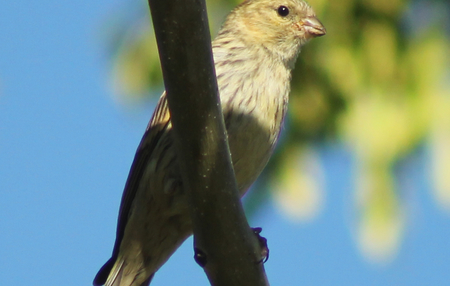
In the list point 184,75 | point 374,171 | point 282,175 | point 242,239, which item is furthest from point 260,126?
point 184,75

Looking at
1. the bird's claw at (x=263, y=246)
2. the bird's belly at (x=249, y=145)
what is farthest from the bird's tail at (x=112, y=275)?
the bird's claw at (x=263, y=246)

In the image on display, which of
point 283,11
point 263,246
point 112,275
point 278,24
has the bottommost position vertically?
point 263,246

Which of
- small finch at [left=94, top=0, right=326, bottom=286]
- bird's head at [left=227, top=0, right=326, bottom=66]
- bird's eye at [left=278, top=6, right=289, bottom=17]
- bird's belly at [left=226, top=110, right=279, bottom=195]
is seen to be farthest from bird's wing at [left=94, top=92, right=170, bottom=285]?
bird's eye at [left=278, top=6, right=289, bottom=17]

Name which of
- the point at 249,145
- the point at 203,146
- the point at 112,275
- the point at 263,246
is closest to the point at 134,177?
the point at 112,275

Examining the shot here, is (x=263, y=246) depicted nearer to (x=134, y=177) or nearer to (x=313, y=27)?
(x=134, y=177)

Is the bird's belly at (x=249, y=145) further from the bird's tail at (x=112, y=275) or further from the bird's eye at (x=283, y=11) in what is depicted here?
the bird's eye at (x=283, y=11)

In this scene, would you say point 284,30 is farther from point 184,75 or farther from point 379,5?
point 184,75
